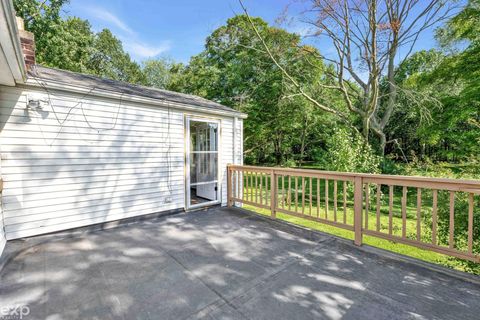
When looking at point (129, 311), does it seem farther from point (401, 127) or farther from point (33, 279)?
point (401, 127)

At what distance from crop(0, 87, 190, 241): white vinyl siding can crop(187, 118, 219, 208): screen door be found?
684mm

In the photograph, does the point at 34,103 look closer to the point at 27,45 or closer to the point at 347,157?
the point at 27,45

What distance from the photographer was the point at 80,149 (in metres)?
3.44

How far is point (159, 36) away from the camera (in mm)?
11586

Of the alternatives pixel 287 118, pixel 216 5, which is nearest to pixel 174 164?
pixel 216 5

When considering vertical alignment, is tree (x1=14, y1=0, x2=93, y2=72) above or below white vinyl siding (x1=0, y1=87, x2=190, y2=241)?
above

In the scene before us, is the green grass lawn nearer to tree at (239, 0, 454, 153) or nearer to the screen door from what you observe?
the screen door

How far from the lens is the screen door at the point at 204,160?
5.08 metres

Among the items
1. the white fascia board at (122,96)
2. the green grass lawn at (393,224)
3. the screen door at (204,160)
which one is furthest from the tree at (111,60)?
the green grass lawn at (393,224)

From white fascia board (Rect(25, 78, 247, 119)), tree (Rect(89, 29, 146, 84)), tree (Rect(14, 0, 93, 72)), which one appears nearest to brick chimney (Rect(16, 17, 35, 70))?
white fascia board (Rect(25, 78, 247, 119))

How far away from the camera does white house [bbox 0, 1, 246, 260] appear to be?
2930mm

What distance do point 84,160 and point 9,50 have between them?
1882 millimetres

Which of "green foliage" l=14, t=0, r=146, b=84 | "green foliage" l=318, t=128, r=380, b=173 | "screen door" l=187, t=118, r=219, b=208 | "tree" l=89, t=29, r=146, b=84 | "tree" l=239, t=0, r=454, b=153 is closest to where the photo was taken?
"screen door" l=187, t=118, r=219, b=208

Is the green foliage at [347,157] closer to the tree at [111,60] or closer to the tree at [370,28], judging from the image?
the tree at [370,28]
